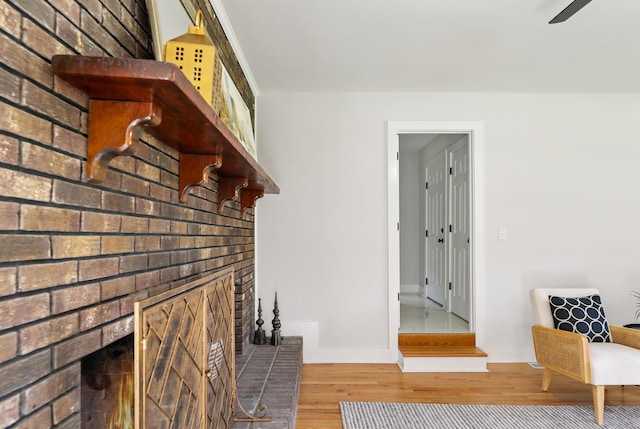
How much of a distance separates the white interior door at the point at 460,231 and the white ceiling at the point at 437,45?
85 cm

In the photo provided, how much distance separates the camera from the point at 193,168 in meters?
1.55

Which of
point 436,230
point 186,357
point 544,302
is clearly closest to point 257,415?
point 186,357

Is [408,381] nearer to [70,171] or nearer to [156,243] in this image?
[156,243]

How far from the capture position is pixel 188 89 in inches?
35.7

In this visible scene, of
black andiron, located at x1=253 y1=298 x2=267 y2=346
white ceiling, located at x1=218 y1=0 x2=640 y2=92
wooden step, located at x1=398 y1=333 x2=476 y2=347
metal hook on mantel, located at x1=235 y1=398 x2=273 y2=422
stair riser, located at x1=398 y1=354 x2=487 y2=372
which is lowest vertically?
stair riser, located at x1=398 y1=354 x2=487 y2=372

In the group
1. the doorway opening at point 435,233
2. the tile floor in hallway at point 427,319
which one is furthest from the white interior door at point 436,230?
the tile floor in hallway at point 427,319

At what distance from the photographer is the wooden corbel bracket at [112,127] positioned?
916mm

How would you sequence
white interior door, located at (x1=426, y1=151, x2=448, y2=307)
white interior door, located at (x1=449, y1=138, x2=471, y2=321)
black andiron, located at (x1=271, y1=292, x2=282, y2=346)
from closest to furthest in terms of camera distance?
1. black andiron, located at (x1=271, y1=292, x2=282, y2=346)
2. white interior door, located at (x1=449, y1=138, x2=471, y2=321)
3. white interior door, located at (x1=426, y1=151, x2=448, y2=307)

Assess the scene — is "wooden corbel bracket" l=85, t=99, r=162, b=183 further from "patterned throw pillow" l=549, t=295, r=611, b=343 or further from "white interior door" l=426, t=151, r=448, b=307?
"white interior door" l=426, t=151, r=448, b=307

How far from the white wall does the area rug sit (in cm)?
92

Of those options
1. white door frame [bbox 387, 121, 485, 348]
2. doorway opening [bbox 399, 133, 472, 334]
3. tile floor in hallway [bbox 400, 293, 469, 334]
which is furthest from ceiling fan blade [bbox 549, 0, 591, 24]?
tile floor in hallway [bbox 400, 293, 469, 334]

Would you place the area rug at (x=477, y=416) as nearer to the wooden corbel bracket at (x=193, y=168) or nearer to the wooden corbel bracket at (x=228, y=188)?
the wooden corbel bracket at (x=228, y=188)

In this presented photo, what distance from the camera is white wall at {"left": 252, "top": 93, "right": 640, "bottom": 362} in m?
3.60

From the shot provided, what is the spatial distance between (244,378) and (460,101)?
9.75ft
